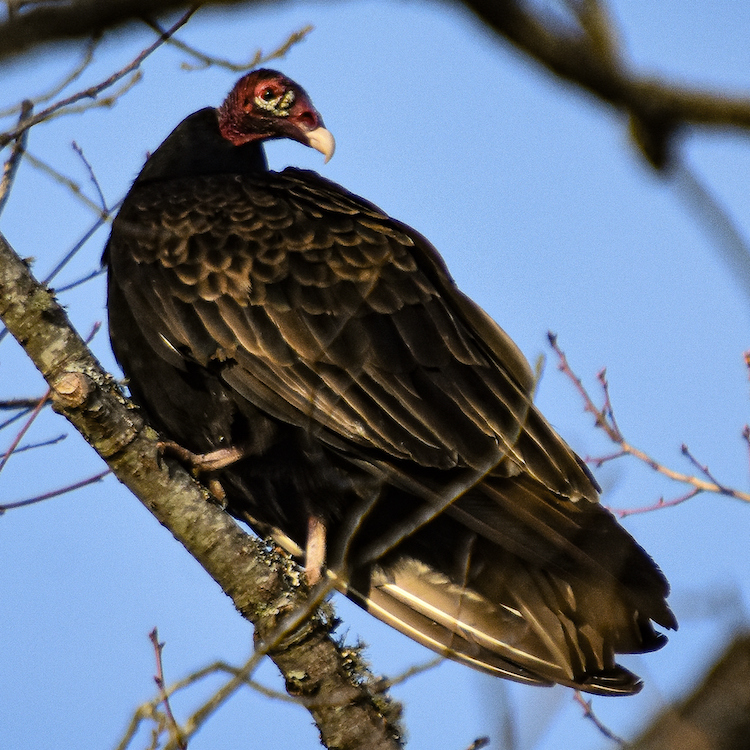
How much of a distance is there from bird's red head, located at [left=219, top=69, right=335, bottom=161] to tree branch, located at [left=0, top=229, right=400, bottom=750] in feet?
6.24

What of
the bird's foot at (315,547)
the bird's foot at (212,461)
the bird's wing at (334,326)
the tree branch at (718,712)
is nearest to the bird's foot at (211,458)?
the bird's foot at (212,461)

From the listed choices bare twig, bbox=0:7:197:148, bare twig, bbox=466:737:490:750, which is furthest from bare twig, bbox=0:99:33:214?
bare twig, bbox=466:737:490:750

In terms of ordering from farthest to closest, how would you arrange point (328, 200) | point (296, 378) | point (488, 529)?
point (328, 200), point (296, 378), point (488, 529)

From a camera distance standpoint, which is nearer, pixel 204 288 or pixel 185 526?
pixel 185 526

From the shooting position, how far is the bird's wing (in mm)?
3686

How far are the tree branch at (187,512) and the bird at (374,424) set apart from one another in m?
0.26

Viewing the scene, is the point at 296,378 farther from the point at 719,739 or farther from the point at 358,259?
the point at 719,739

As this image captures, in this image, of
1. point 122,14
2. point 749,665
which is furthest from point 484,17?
point 749,665

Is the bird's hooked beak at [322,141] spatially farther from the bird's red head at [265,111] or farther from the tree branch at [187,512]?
the tree branch at [187,512]

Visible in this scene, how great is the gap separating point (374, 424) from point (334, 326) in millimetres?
441

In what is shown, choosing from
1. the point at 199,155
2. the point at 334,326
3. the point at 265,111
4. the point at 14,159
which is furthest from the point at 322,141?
the point at 14,159

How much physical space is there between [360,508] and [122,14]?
113 inches

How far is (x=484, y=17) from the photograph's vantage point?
1.10m

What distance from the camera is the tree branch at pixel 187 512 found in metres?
3.20
